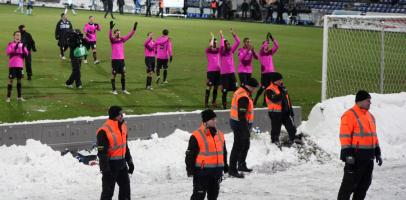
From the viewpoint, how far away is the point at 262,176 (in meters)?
14.6

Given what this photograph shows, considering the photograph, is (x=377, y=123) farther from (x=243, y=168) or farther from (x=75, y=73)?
(x=75, y=73)

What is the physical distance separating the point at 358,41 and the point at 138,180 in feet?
69.7

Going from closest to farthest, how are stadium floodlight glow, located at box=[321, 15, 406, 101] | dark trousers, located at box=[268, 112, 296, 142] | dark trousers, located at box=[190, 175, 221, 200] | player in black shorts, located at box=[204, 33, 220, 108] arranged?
1. dark trousers, located at box=[190, 175, 221, 200]
2. dark trousers, located at box=[268, 112, 296, 142]
3. player in black shorts, located at box=[204, 33, 220, 108]
4. stadium floodlight glow, located at box=[321, 15, 406, 101]

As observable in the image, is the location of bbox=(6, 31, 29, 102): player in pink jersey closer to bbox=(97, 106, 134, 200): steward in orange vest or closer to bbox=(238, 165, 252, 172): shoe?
bbox=(238, 165, 252, 172): shoe

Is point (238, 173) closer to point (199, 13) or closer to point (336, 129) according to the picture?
point (336, 129)

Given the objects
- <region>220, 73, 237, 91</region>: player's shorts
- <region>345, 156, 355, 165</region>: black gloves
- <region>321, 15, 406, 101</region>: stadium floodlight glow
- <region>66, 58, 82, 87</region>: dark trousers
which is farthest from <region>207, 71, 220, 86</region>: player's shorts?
<region>345, 156, 355, 165</region>: black gloves

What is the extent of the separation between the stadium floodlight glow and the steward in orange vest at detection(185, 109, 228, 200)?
975 cm

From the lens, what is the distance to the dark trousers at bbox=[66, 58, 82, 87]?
21.9m

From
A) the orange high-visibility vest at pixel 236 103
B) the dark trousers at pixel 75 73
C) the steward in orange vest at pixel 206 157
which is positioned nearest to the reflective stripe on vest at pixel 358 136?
the steward in orange vest at pixel 206 157

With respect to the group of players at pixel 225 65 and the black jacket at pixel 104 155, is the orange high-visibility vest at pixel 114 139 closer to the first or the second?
the black jacket at pixel 104 155

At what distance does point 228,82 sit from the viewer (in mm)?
20094

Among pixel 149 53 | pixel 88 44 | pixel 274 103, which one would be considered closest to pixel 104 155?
pixel 274 103

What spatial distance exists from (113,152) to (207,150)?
1382mm

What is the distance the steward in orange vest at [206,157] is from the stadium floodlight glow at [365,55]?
9.75 meters
